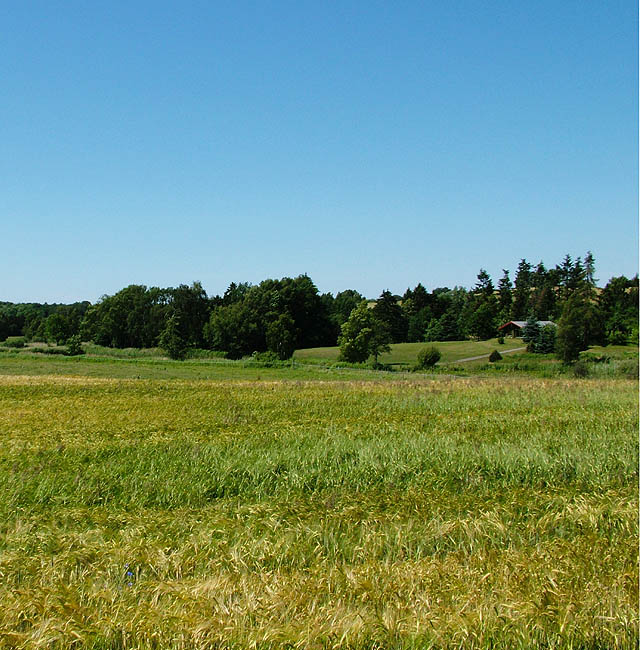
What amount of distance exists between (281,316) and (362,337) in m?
20.7

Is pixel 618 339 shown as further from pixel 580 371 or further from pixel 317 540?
pixel 317 540

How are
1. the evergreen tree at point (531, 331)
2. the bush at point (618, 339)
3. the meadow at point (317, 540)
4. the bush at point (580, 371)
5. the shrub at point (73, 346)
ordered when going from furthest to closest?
1. the bush at point (618, 339)
2. the shrub at point (73, 346)
3. the evergreen tree at point (531, 331)
4. the bush at point (580, 371)
5. the meadow at point (317, 540)

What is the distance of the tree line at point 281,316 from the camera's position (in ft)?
315

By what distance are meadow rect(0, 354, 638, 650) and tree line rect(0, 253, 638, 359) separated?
255 feet

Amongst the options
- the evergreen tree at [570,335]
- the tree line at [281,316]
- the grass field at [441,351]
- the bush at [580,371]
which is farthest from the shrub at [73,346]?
the bush at [580,371]

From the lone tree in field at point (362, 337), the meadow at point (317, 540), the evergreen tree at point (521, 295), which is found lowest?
the meadow at point (317, 540)

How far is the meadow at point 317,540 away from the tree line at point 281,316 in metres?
77.7

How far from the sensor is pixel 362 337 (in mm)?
77500

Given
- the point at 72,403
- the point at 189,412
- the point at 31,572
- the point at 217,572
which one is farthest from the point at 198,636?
the point at 72,403

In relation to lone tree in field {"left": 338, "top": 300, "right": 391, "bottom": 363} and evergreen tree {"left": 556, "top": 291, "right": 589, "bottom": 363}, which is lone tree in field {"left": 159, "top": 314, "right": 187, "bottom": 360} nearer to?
lone tree in field {"left": 338, "top": 300, "right": 391, "bottom": 363}

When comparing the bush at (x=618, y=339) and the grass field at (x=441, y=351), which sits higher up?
the bush at (x=618, y=339)

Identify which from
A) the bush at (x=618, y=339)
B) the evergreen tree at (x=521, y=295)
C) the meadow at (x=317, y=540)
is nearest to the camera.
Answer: the meadow at (x=317, y=540)

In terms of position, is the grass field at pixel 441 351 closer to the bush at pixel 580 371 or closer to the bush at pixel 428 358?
the bush at pixel 428 358

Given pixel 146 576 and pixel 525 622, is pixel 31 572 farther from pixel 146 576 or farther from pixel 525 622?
pixel 525 622
